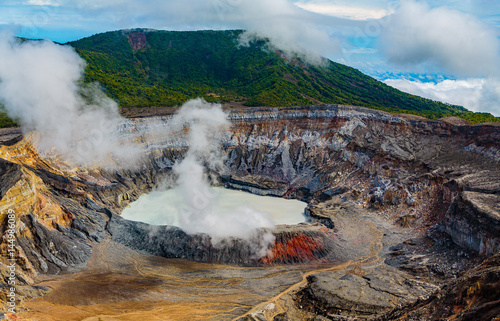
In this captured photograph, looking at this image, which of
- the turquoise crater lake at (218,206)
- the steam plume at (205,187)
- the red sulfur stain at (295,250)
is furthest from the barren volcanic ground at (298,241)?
the turquoise crater lake at (218,206)

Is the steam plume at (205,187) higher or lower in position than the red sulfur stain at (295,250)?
higher

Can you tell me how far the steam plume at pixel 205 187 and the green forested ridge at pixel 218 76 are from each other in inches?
479

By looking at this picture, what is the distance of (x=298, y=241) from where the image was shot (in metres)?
47.6

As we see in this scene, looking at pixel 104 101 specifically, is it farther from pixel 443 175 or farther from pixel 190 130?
pixel 443 175

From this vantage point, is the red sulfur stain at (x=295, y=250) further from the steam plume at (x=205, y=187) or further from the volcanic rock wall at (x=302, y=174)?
the steam plume at (x=205, y=187)

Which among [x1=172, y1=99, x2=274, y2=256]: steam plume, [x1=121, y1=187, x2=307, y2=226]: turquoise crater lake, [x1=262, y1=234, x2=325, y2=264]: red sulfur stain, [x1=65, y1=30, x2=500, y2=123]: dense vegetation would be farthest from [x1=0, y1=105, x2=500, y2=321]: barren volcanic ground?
[x1=65, y1=30, x2=500, y2=123]: dense vegetation

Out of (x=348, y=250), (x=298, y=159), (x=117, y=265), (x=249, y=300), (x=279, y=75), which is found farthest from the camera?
(x=279, y=75)

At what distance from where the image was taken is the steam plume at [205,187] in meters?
47.4

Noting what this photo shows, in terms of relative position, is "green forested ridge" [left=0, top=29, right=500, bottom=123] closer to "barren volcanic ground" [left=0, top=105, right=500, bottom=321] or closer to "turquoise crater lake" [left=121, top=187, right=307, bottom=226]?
"barren volcanic ground" [left=0, top=105, right=500, bottom=321]

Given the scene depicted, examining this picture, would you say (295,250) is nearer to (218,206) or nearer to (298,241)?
(298,241)

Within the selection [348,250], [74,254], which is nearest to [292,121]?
[348,250]

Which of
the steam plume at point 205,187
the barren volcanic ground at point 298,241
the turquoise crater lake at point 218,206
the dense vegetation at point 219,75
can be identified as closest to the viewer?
the barren volcanic ground at point 298,241

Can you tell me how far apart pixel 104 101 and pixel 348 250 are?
6347 cm

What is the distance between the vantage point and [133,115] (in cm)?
7894
